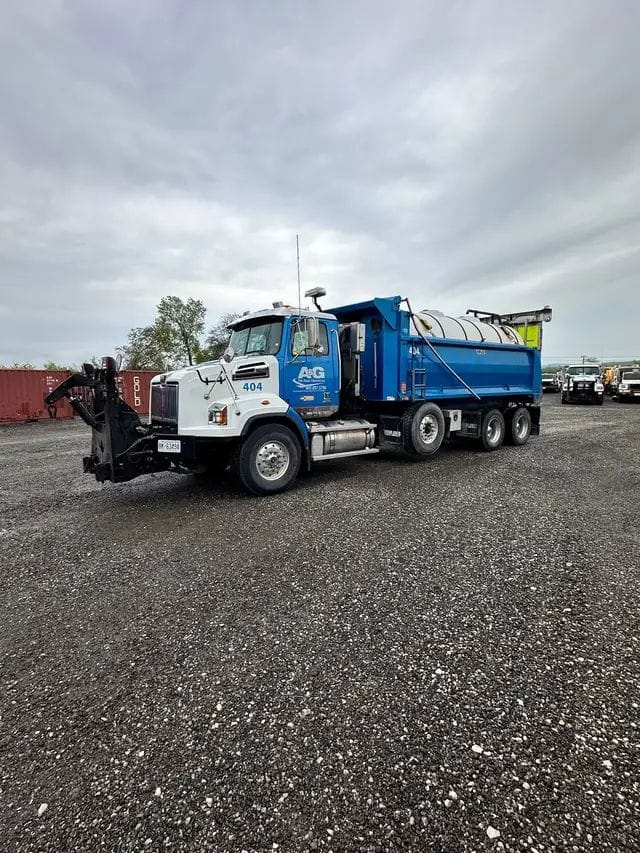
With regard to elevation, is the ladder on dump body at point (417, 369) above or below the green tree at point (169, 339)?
below

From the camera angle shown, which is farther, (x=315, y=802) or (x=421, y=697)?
(x=421, y=697)

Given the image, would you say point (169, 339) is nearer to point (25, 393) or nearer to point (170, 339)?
point (170, 339)

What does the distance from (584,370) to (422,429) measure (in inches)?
959

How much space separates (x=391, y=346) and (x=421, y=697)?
20.5 ft

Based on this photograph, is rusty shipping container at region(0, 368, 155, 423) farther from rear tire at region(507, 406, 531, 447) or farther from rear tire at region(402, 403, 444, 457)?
rear tire at region(507, 406, 531, 447)

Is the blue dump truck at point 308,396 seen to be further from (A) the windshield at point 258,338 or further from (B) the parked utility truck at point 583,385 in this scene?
(B) the parked utility truck at point 583,385

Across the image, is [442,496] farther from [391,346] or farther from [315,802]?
[315,802]

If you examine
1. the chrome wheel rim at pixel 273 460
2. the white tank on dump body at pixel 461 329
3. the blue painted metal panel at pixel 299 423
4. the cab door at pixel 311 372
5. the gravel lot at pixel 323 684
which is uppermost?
the white tank on dump body at pixel 461 329

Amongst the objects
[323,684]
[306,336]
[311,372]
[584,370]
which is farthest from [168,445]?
[584,370]

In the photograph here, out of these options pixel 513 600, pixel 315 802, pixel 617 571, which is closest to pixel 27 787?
pixel 315 802

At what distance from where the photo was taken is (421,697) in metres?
2.25

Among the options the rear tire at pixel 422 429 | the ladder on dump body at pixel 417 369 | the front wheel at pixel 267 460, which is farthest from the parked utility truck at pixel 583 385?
the front wheel at pixel 267 460

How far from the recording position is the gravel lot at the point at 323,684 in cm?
165

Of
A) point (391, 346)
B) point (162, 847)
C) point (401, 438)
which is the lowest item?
point (162, 847)
